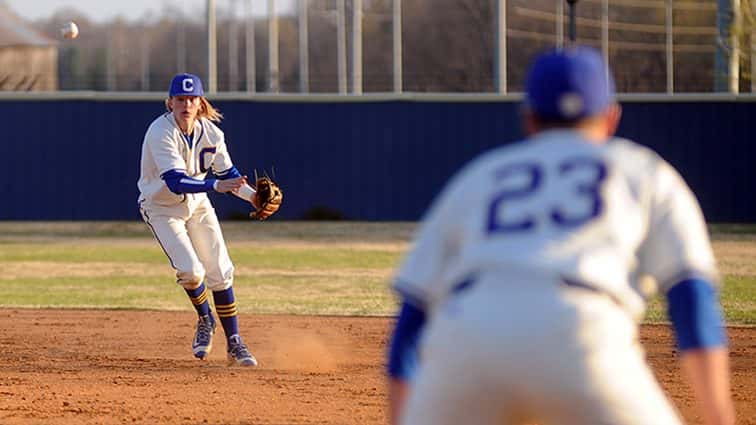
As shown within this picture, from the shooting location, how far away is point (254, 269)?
16562mm

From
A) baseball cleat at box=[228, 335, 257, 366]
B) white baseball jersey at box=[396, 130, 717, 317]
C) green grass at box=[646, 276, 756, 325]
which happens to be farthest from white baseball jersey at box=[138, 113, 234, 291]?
white baseball jersey at box=[396, 130, 717, 317]

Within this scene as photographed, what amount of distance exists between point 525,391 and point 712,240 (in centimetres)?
1848

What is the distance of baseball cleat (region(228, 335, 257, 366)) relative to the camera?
894cm

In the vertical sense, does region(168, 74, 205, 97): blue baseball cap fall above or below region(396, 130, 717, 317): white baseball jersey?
above

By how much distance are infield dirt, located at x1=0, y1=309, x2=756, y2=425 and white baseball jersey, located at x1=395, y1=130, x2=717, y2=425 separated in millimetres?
3812

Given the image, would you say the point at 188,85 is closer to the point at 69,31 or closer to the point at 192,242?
the point at 192,242

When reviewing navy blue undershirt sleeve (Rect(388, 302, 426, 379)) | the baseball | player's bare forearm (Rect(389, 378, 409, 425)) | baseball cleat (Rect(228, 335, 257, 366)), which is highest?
the baseball

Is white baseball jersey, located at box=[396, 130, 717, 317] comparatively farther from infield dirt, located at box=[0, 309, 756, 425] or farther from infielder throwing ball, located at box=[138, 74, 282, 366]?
infielder throwing ball, located at box=[138, 74, 282, 366]

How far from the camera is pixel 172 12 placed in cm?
10738

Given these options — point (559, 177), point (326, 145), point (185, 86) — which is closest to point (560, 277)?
point (559, 177)

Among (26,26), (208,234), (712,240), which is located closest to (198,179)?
(208,234)

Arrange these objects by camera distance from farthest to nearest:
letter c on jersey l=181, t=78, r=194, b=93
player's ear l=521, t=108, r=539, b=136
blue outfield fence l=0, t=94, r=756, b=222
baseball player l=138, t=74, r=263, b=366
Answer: blue outfield fence l=0, t=94, r=756, b=222 < baseball player l=138, t=74, r=263, b=366 < letter c on jersey l=181, t=78, r=194, b=93 < player's ear l=521, t=108, r=539, b=136

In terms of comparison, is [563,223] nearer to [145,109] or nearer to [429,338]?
[429,338]

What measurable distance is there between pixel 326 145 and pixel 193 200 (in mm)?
15856
